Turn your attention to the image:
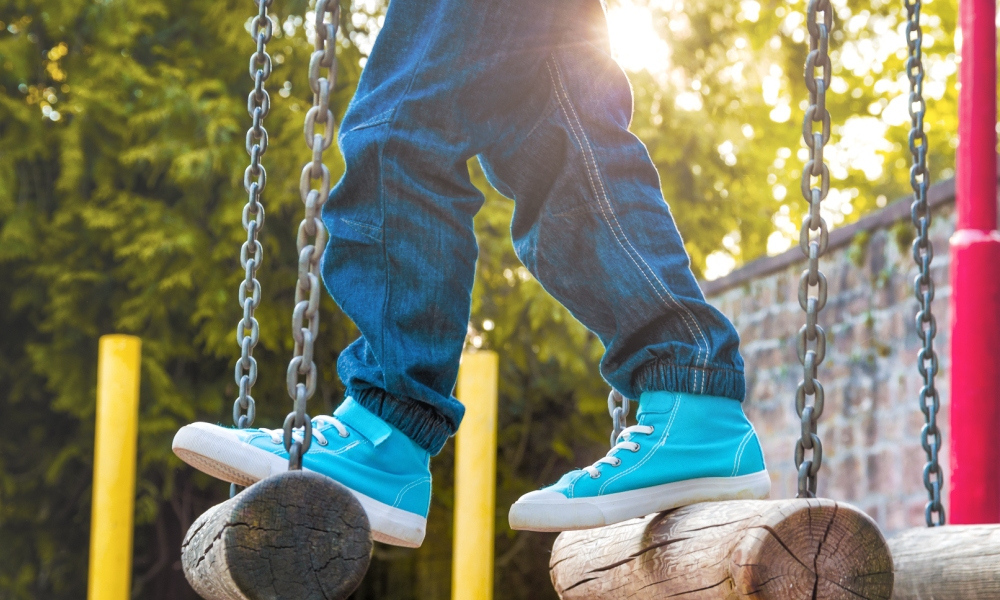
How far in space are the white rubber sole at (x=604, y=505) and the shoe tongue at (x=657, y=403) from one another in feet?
0.36

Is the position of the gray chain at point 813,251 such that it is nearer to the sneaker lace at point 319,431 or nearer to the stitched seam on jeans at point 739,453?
the stitched seam on jeans at point 739,453

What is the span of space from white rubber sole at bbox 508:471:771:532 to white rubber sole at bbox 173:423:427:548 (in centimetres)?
19

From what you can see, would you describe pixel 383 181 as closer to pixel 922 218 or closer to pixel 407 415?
pixel 407 415

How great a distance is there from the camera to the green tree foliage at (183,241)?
277 inches

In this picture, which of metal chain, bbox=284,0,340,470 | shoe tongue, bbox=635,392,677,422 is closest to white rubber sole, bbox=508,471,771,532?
shoe tongue, bbox=635,392,677,422

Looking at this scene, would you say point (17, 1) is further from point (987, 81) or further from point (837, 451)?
point (987, 81)

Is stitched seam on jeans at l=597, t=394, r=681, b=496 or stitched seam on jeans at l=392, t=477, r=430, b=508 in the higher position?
stitched seam on jeans at l=597, t=394, r=681, b=496

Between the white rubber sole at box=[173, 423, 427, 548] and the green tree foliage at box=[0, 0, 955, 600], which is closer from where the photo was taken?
the white rubber sole at box=[173, 423, 427, 548]

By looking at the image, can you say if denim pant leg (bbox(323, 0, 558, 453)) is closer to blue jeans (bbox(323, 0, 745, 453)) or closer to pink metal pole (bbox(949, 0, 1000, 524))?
blue jeans (bbox(323, 0, 745, 453))

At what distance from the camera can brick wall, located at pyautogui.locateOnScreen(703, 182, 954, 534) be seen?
15.0 ft

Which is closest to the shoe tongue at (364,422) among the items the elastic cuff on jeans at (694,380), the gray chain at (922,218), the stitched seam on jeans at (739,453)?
the elastic cuff on jeans at (694,380)

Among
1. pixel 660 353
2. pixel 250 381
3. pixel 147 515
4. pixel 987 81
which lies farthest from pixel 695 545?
pixel 147 515

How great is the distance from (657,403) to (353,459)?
17.4 inches

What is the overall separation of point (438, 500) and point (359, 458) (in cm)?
656
